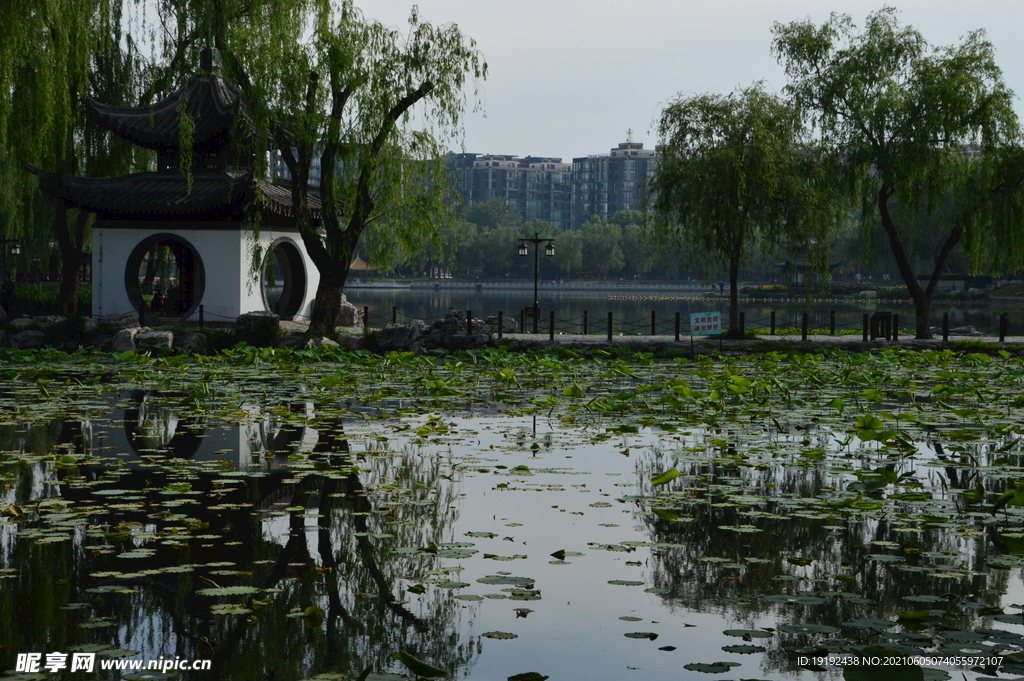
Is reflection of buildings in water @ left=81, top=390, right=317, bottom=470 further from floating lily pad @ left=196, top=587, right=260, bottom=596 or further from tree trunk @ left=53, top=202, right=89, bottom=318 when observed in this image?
tree trunk @ left=53, top=202, right=89, bottom=318

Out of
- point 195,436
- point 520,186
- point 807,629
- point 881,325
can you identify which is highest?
point 520,186

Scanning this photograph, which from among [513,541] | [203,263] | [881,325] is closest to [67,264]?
[203,263]

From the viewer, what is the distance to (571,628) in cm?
399

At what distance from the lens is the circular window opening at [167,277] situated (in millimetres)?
21922

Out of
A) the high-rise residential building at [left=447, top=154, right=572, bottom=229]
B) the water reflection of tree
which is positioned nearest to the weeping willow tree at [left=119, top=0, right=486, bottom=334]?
the water reflection of tree

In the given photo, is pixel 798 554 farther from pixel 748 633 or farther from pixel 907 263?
pixel 907 263

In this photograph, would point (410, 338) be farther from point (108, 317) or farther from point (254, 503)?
point (254, 503)

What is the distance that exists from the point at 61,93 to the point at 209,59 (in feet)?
9.65

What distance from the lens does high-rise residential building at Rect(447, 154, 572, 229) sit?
6831 inches

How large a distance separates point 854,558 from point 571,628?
159cm

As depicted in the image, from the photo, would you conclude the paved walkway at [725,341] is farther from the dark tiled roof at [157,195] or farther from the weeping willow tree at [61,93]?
the weeping willow tree at [61,93]

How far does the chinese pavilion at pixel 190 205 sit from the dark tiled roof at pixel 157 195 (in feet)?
0.07

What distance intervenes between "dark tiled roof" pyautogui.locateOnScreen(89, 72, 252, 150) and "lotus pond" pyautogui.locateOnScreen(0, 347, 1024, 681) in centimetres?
1205

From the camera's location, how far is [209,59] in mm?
20500
